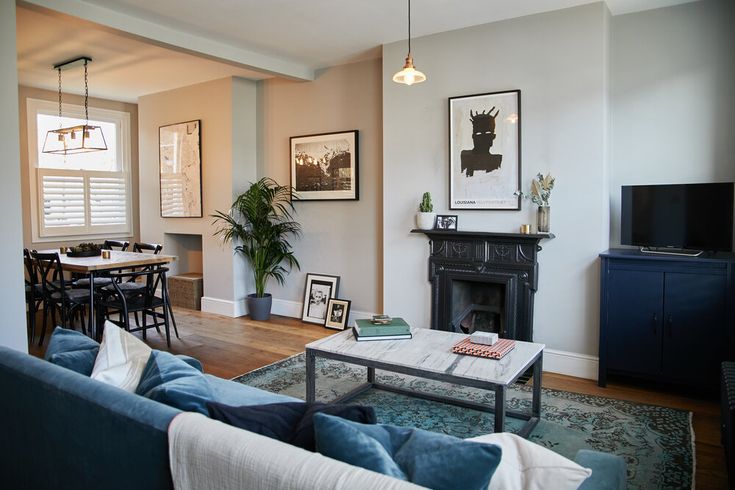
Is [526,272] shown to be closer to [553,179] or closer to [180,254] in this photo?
[553,179]

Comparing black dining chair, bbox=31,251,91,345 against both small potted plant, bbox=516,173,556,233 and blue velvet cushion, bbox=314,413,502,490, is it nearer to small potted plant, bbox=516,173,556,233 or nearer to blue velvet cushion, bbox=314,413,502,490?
small potted plant, bbox=516,173,556,233

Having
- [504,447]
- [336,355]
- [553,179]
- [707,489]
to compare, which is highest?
[553,179]

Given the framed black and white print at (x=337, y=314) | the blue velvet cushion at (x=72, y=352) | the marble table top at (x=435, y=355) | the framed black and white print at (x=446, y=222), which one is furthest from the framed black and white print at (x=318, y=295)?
the blue velvet cushion at (x=72, y=352)

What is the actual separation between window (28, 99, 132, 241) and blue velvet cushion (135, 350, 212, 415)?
572 centimetres

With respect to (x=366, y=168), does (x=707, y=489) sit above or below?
below

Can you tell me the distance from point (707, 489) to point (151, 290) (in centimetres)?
436

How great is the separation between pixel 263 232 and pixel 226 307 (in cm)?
Result: 104

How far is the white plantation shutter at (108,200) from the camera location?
697cm

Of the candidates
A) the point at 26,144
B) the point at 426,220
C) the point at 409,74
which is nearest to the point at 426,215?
the point at 426,220

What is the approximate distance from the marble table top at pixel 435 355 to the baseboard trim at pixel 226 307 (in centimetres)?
301

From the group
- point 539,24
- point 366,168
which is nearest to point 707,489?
point 539,24

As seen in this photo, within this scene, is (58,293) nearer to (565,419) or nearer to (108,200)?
(108,200)

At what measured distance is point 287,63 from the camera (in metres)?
5.37

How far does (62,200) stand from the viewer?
661 centimetres
